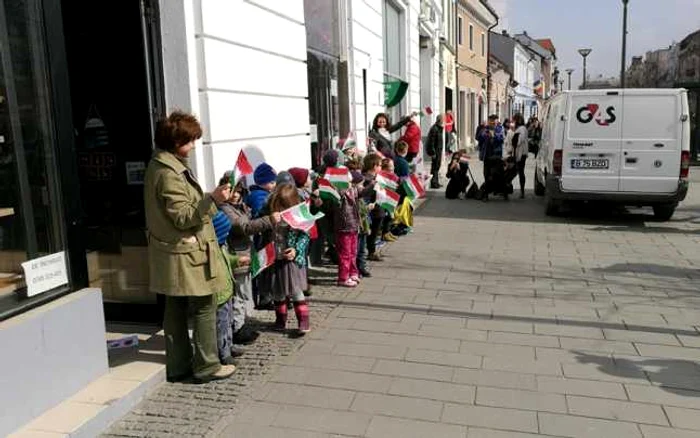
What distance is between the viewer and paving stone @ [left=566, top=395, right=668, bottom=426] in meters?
3.60

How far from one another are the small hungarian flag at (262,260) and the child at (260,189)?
0.33 metres

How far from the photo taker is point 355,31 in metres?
8.99

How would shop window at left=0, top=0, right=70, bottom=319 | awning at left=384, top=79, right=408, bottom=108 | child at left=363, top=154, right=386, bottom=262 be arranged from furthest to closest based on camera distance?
awning at left=384, top=79, right=408, bottom=108 < child at left=363, top=154, right=386, bottom=262 < shop window at left=0, top=0, right=70, bottom=319

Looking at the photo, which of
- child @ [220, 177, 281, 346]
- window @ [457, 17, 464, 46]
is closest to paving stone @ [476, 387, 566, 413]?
child @ [220, 177, 281, 346]

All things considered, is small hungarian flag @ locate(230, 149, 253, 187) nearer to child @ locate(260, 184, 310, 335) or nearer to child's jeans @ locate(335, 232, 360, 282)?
child @ locate(260, 184, 310, 335)

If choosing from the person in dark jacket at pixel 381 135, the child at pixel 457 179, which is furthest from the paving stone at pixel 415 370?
the child at pixel 457 179

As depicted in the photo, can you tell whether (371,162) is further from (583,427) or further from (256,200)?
(583,427)

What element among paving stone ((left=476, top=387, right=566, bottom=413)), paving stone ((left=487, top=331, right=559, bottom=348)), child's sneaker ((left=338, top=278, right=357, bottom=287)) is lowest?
paving stone ((left=476, top=387, right=566, bottom=413))

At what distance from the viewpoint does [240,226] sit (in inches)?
177

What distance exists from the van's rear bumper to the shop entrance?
24.0ft

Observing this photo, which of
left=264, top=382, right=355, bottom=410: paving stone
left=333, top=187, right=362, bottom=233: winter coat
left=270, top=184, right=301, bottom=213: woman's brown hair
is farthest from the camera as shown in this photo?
left=333, top=187, right=362, bottom=233: winter coat

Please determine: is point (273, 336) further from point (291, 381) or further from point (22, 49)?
point (22, 49)

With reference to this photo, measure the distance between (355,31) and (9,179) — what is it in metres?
6.35

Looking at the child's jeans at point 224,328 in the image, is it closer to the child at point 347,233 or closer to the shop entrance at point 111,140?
the shop entrance at point 111,140
